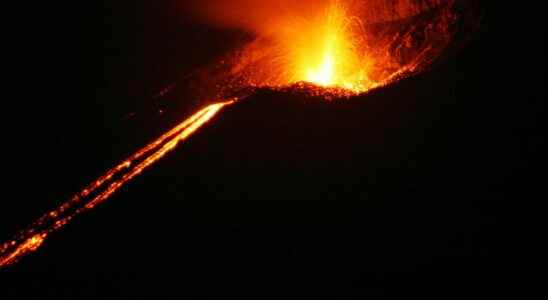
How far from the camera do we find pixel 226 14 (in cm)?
1210

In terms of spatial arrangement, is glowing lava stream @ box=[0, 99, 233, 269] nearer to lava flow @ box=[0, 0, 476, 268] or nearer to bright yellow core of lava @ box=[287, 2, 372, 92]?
lava flow @ box=[0, 0, 476, 268]

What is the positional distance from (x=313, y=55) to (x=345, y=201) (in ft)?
21.2

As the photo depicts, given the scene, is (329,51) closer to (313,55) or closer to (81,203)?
(313,55)

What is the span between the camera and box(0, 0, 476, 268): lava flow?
455cm

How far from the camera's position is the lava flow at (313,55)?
4.55 m

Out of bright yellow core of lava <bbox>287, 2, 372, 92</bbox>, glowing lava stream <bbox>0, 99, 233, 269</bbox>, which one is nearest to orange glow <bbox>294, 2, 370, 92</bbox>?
bright yellow core of lava <bbox>287, 2, 372, 92</bbox>

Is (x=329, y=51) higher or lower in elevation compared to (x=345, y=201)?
higher

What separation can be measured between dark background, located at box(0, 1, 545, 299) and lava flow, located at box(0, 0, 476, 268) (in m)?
0.48

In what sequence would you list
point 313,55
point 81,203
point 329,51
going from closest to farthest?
point 81,203 < point 329,51 < point 313,55

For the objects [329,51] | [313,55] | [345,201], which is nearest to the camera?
[345,201]

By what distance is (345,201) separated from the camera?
3.32m

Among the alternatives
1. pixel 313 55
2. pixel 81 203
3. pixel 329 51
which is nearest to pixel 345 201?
pixel 81 203

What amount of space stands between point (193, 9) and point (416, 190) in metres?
11.3

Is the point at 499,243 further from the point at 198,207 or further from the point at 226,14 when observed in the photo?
the point at 226,14
